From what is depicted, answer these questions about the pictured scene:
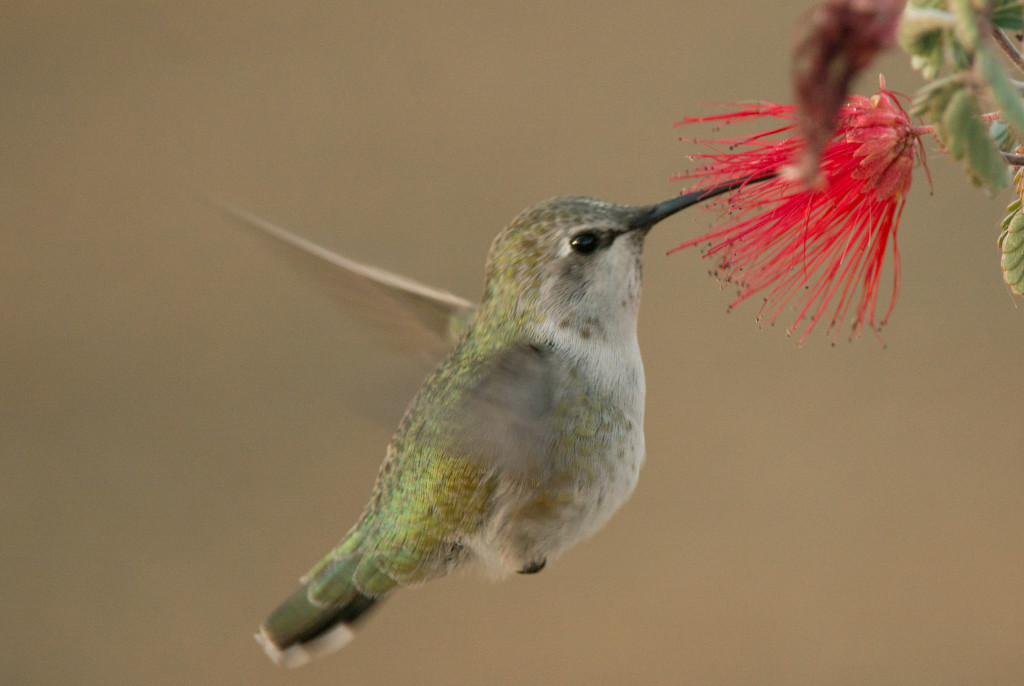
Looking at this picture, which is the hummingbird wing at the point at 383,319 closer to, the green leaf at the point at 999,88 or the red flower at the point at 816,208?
the red flower at the point at 816,208

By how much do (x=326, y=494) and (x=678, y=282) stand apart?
1.05 metres

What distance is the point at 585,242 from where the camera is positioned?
2.67 feet

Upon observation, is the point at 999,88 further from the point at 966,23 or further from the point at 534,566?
the point at 534,566

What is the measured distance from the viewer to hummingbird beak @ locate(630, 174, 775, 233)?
2.34 ft

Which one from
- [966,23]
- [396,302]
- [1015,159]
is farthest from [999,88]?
[396,302]

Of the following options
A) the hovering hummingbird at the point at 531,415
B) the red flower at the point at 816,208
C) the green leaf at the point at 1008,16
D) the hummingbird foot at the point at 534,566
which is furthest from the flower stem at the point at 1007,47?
the hummingbird foot at the point at 534,566

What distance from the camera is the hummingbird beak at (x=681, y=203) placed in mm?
712

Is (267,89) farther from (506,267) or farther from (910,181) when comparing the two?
(910,181)

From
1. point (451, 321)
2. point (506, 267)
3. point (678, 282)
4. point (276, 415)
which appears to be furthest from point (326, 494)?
point (506, 267)

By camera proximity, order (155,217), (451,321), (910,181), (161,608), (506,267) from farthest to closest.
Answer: (155,217), (161,608), (451,321), (506,267), (910,181)

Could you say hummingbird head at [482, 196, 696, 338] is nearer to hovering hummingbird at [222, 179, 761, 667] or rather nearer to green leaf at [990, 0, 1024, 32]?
hovering hummingbird at [222, 179, 761, 667]

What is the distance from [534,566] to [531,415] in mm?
184

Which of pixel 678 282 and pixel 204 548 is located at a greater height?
pixel 678 282

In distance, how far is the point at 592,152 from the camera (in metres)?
2.64
